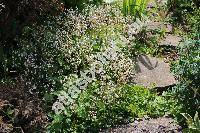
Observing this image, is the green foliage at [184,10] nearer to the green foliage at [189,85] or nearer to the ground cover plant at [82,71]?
the ground cover plant at [82,71]

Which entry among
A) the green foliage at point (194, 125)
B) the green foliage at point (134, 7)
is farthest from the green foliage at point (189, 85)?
the green foliage at point (134, 7)

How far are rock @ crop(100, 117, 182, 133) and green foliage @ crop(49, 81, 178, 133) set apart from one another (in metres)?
0.11

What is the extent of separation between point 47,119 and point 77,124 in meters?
0.43

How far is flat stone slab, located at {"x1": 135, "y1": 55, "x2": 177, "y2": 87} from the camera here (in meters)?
7.13

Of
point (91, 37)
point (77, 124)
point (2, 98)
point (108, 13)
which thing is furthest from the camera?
point (108, 13)

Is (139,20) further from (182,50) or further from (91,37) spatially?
(182,50)

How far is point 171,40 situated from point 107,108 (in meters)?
3.12

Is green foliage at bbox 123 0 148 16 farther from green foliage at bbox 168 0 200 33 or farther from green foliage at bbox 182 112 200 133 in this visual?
green foliage at bbox 182 112 200 133

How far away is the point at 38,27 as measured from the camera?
25.0 ft

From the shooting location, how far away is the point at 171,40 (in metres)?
8.80

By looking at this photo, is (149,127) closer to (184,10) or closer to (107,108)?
(107,108)

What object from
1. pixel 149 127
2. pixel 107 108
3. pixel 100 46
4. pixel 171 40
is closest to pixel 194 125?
pixel 149 127

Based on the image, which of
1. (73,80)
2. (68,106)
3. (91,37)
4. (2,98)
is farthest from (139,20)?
(2,98)

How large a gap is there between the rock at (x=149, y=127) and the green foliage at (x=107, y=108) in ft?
0.37
